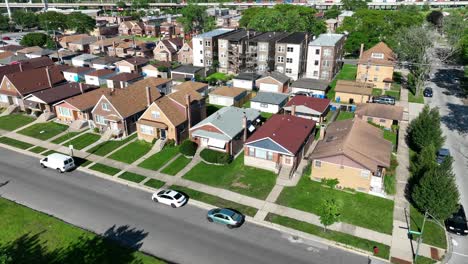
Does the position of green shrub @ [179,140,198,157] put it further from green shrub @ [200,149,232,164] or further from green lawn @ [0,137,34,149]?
green lawn @ [0,137,34,149]

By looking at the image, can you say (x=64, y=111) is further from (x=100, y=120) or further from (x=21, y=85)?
(x=21, y=85)

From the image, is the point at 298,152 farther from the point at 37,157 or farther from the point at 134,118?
the point at 37,157

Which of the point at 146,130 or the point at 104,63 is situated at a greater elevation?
the point at 104,63

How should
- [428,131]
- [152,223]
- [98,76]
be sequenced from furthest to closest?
[98,76] < [428,131] < [152,223]

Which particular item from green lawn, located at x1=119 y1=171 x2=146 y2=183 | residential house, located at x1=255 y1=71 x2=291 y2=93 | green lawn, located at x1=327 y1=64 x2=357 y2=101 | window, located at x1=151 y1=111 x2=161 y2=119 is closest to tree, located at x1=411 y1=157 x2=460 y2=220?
green lawn, located at x1=119 y1=171 x2=146 y2=183

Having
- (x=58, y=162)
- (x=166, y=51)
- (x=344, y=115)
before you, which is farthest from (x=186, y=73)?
(x=58, y=162)

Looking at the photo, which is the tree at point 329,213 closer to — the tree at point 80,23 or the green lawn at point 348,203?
the green lawn at point 348,203

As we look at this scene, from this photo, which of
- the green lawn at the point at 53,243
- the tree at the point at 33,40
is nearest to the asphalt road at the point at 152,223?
the green lawn at the point at 53,243
